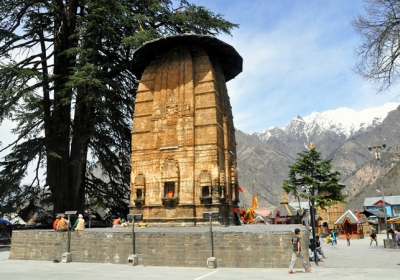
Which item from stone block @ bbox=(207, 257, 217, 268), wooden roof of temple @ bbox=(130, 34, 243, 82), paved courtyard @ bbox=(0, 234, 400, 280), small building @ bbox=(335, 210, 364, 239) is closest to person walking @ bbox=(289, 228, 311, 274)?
paved courtyard @ bbox=(0, 234, 400, 280)

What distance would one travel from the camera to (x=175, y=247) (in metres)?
13.6

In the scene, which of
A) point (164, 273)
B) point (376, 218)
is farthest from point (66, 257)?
point (376, 218)

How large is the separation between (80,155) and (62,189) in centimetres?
257

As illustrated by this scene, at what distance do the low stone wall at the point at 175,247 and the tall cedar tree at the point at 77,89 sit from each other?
781 cm

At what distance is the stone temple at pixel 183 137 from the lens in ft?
59.4

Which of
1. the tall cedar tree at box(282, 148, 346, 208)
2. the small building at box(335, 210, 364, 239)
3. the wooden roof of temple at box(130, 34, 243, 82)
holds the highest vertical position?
the wooden roof of temple at box(130, 34, 243, 82)

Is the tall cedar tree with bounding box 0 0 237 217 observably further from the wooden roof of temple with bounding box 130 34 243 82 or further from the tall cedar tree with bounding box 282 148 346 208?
the tall cedar tree with bounding box 282 148 346 208

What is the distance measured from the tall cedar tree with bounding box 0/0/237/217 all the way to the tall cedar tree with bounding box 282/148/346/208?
2247 cm

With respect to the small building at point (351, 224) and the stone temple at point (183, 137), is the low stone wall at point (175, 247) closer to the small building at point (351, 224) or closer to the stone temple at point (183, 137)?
the stone temple at point (183, 137)

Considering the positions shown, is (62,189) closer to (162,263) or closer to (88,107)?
(88,107)

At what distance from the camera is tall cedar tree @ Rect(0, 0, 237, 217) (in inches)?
904

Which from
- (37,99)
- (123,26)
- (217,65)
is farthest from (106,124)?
(217,65)

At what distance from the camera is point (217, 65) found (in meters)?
22.1

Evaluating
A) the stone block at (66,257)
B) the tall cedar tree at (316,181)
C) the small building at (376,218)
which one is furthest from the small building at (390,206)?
the stone block at (66,257)
